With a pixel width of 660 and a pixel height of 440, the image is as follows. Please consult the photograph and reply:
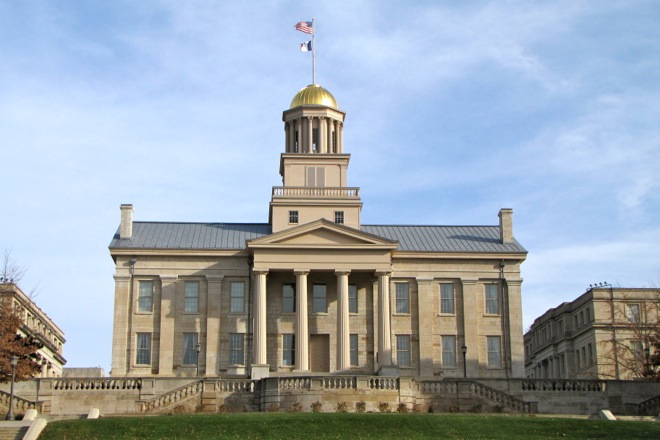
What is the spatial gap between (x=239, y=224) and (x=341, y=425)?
30.3 metres

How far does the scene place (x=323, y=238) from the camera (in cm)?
6819

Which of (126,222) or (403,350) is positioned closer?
(403,350)

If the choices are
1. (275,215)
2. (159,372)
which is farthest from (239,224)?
(159,372)

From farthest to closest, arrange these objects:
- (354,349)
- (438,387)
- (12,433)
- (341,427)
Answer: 1. (354,349)
2. (438,387)
3. (341,427)
4. (12,433)

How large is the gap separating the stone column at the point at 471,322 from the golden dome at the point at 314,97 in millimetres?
15434

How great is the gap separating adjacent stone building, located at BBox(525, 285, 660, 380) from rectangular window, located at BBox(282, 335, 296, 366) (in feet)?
89.5

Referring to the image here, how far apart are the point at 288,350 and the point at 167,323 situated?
759 cm

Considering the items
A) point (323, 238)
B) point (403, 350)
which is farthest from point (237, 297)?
point (403, 350)

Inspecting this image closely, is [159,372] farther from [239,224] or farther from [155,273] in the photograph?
[239,224]

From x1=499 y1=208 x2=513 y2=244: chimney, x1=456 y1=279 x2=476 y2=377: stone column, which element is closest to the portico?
x1=456 y1=279 x2=476 y2=377: stone column

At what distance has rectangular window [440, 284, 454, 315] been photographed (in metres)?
70.6

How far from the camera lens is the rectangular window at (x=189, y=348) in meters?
68.0

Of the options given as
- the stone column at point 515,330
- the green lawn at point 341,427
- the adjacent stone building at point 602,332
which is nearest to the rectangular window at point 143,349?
the green lawn at point 341,427

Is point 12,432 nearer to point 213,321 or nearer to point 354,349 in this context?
point 213,321
